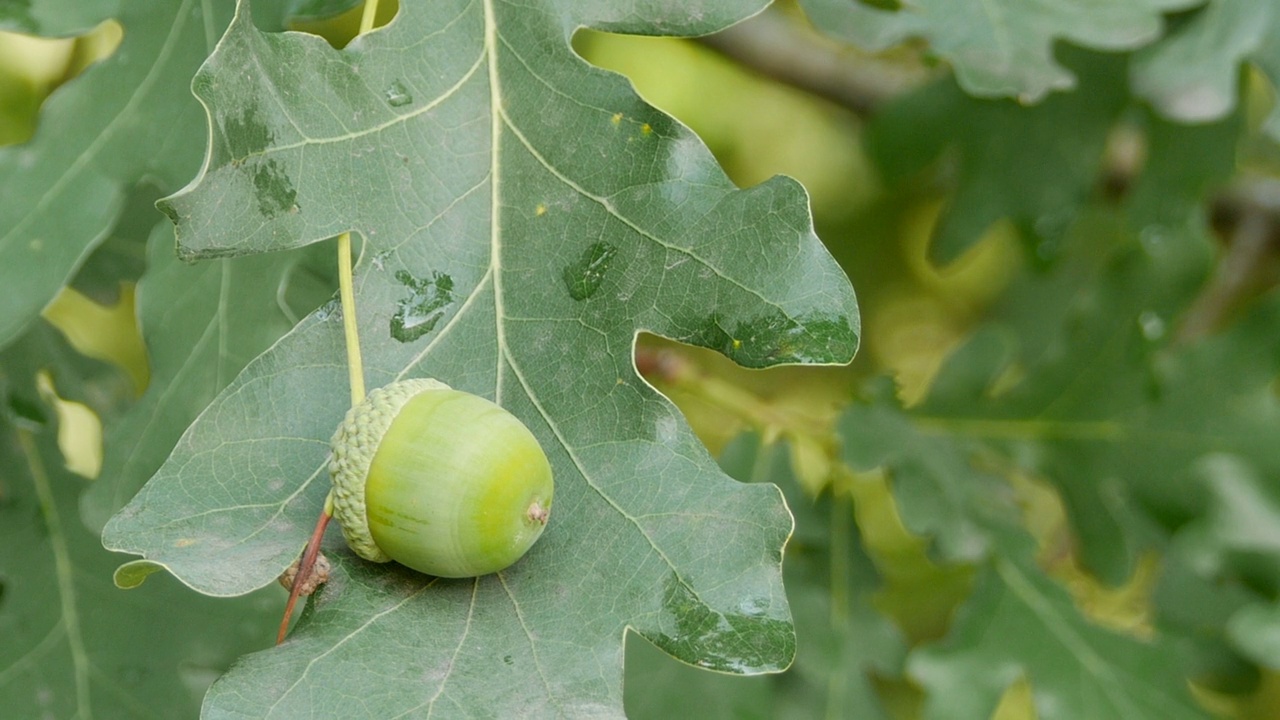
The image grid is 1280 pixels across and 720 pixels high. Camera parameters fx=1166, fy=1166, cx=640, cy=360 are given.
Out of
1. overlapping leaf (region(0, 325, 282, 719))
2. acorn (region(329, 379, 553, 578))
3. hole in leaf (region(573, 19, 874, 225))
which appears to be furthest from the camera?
hole in leaf (region(573, 19, 874, 225))

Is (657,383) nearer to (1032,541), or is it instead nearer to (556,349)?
(1032,541)

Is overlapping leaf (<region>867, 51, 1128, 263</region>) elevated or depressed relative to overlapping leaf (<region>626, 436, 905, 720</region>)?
elevated

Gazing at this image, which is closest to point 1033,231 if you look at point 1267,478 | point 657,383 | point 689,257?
point 1267,478

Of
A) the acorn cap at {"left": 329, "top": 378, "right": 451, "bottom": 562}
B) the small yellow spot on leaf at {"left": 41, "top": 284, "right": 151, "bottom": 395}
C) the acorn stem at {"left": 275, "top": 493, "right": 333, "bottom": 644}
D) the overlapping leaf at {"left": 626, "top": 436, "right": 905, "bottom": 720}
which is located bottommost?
the small yellow spot on leaf at {"left": 41, "top": 284, "right": 151, "bottom": 395}

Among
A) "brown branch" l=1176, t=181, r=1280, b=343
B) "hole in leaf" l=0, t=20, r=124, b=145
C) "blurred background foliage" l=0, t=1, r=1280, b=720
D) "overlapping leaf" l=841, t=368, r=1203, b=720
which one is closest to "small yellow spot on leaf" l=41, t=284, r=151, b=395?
"blurred background foliage" l=0, t=1, r=1280, b=720

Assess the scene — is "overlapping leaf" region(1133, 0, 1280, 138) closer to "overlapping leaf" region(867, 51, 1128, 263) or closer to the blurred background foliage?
the blurred background foliage

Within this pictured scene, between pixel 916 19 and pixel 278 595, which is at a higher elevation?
pixel 916 19
